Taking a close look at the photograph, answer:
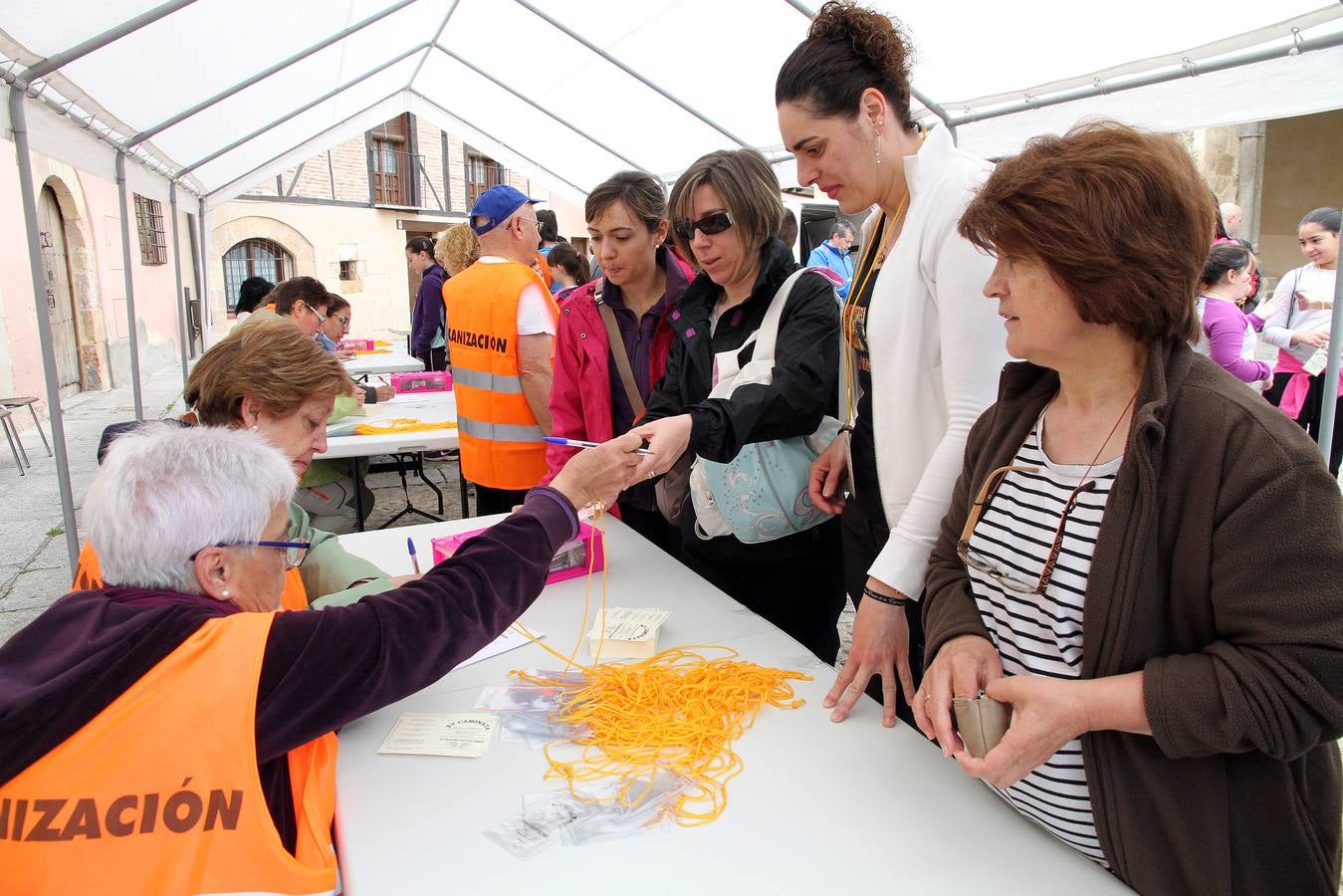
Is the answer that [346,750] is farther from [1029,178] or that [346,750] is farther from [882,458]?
[1029,178]

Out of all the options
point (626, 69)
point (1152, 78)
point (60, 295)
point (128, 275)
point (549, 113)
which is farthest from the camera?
point (60, 295)

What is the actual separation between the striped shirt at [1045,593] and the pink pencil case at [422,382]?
195 inches

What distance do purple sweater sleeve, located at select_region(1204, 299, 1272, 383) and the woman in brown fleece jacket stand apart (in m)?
3.95

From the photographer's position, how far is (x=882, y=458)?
1.68m

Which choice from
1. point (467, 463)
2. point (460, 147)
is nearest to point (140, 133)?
point (467, 463)

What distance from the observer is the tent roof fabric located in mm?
3395

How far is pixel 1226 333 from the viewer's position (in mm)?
4379

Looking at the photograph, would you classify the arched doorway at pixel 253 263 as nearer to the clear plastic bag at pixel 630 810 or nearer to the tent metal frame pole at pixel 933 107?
the tent metal frame pole at pixel 933 107

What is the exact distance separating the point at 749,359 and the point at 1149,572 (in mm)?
1240

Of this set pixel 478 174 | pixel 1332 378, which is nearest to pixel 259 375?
pixel 1332 378

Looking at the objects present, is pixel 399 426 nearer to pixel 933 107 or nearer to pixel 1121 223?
pixel 933 107

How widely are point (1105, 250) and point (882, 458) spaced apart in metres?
0.71

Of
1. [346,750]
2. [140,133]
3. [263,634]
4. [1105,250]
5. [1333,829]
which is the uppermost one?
[140,133]

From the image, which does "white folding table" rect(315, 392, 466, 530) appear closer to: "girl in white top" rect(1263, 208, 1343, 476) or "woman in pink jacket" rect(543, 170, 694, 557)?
"woman in pink jacket" rect(543, 170, 694, 557)
